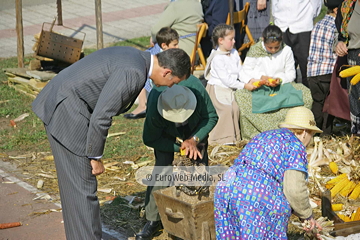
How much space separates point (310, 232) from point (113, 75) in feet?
6.79

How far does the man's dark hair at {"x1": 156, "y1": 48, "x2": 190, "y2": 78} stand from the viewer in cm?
442

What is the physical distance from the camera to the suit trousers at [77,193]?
15.1 ft


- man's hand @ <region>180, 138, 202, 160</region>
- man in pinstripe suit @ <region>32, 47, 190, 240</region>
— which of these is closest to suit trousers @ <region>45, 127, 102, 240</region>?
man in pinstripe suit @ <region>32, 47, 190, 240</region>

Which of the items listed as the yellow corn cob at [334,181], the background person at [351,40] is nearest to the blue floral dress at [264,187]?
the yellow corn cob at [334,181]

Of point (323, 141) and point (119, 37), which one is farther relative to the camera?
point (119, 37)

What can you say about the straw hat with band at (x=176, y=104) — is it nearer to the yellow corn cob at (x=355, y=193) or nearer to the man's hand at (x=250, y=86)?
the yellow corn cob at (x=355, y=193)

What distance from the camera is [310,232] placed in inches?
171

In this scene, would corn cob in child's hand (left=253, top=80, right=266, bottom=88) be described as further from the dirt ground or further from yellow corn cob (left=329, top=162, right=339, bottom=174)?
yellow corn cob (left=329, top=162, right=339, bottom=174)

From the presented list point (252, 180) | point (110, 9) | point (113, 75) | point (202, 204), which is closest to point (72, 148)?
point (113, 75)

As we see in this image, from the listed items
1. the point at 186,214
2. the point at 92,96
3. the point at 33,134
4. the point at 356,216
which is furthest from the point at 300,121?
the point at 33,134

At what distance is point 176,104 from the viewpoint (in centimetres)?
Answer: 501

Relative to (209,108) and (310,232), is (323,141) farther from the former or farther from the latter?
(310,232)

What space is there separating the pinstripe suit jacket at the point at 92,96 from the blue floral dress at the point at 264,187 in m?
1.11

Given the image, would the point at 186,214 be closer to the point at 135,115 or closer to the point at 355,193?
the point at 355,193
